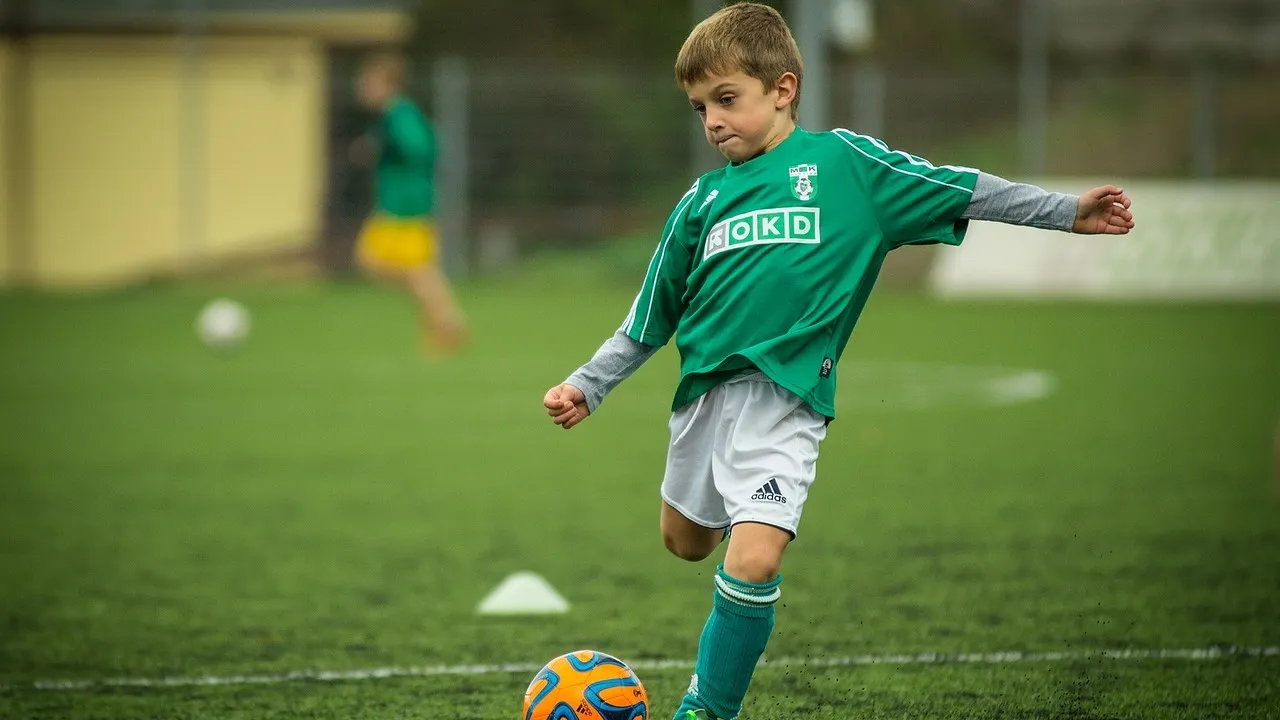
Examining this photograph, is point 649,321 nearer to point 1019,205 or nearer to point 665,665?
point 1019,205

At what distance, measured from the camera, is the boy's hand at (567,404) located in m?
3.91

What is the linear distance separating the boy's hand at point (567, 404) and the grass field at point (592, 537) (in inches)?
29.7

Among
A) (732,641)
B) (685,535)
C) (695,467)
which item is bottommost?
(732,641)

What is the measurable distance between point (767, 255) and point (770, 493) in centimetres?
54

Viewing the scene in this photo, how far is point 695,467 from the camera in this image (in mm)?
3945

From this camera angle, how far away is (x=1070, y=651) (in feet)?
15.5

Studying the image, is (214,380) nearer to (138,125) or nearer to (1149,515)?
(1149,515)

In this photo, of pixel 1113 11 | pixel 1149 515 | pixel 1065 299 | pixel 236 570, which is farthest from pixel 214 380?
pixel 1113 11

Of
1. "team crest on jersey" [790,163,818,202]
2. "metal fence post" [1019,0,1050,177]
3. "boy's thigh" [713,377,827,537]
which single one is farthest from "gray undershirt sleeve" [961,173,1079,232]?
"metal fence post" [1019,0,1050,177]

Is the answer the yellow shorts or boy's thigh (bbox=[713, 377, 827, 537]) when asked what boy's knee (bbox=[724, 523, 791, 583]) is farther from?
the yellow shorts

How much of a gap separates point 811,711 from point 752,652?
0.51m

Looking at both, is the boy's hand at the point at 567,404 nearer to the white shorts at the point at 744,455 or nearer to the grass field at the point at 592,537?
the white shorts at the point at 744,455

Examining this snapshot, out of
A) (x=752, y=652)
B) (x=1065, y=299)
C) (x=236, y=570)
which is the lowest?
(x=1065, y=299)

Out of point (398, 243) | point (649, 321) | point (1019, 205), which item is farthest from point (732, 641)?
point (398, 243)
